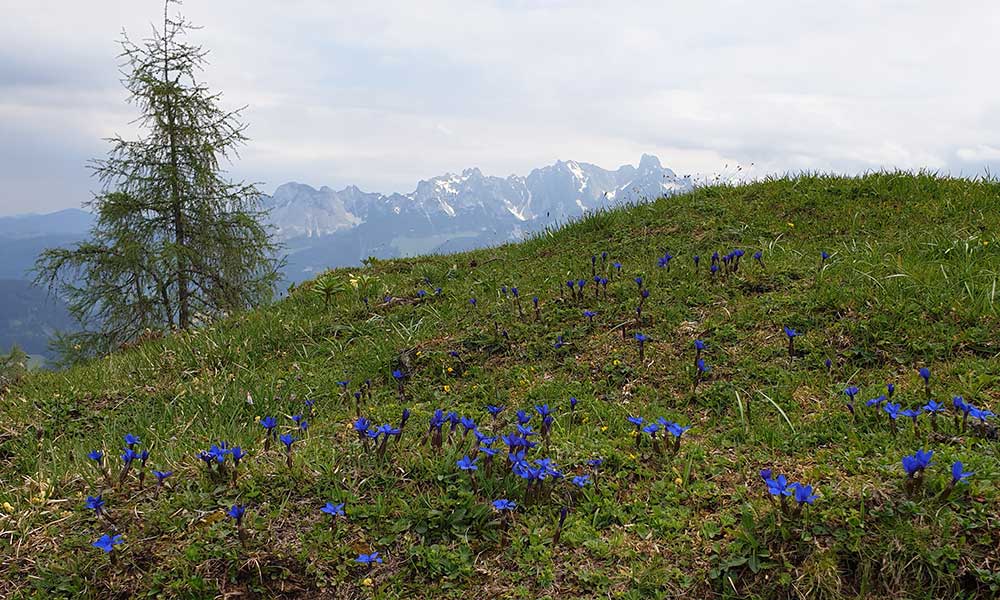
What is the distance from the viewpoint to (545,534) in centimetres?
300

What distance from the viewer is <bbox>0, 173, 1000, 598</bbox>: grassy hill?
269 centimetres

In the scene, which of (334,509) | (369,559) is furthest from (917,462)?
(334,509)

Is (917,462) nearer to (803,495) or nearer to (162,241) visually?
(803,495)

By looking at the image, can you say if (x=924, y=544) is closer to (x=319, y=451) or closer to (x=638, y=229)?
(x=319, y=451)

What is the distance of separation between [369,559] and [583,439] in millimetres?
1586

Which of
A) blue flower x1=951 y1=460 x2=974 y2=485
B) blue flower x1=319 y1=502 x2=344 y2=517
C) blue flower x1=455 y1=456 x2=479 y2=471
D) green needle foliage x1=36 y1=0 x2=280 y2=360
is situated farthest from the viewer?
green needle foliage x1=36 y1=0 x2=280 y2=360

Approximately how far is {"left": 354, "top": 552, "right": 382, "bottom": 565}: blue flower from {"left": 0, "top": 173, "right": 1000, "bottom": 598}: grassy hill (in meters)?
0.06

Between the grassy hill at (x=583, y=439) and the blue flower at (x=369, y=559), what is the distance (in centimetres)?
6

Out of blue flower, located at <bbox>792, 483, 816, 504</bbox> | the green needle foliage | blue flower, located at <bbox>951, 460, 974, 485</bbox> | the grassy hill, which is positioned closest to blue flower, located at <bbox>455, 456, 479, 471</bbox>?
the grassy hill

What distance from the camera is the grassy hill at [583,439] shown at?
2689mm

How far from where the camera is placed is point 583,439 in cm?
381

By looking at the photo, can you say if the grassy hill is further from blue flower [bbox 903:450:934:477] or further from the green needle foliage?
the green needle foliage

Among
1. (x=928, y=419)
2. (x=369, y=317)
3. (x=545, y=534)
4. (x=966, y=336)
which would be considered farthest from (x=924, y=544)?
(x=369, y=317)

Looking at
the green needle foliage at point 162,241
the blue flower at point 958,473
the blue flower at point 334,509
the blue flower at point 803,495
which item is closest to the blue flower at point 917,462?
the blue flower at point 958,473
